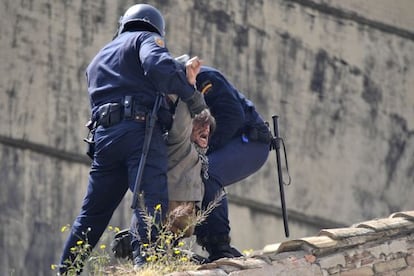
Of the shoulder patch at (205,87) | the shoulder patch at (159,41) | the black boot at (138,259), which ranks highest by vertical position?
the shoulder patch at (159,41)

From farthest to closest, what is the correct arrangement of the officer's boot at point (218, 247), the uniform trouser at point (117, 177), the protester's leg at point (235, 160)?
the protester's leg at point (235, 160) → the officer's boot at point (218, 247) → the uniform trouser at point (117, 177)

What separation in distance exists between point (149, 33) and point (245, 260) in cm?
142

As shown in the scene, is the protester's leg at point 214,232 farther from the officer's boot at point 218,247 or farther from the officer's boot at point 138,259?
the officer's boot at point 138,259

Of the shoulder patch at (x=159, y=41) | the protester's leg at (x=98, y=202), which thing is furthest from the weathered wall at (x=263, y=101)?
the shoulder patch at (x=159, y=41)

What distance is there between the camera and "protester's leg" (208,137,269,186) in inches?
445

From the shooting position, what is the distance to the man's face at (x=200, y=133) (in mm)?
11070

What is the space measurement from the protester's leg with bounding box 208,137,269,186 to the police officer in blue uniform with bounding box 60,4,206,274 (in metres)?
0.84

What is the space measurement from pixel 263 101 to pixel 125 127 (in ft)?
29.2

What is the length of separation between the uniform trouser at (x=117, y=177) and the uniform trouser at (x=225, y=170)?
682 mm

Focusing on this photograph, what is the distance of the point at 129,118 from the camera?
34.0 ft

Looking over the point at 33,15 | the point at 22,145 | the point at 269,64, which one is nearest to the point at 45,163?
the point at 22,145

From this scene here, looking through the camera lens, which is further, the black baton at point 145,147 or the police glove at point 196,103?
the police glove at point 196,103

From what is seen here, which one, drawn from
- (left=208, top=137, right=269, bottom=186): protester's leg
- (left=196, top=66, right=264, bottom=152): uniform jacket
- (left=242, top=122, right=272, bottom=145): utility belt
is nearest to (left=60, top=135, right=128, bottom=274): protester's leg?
(left=208, top=137, right=269, bottom=186): protester's leg

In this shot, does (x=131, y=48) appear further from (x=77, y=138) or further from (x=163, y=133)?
(x=77, y=138)
